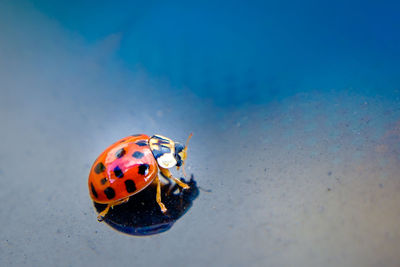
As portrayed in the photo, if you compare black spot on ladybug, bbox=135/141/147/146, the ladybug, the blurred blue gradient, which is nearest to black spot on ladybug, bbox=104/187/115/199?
the ladybug

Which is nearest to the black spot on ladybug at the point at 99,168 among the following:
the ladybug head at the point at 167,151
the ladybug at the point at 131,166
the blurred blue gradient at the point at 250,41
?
the ladybug at the point at 131,166

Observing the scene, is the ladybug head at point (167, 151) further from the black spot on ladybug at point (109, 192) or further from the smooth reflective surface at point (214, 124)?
the black spot on ladybug at point (109, 192)

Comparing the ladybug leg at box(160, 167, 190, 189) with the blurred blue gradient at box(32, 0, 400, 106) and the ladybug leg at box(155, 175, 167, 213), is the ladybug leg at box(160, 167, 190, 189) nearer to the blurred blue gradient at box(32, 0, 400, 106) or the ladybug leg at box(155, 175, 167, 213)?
the ladybug leg at box(155, 175, 167, 213)

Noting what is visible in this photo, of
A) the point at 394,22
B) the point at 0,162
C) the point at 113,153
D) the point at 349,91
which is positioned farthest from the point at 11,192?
the point at 394,22

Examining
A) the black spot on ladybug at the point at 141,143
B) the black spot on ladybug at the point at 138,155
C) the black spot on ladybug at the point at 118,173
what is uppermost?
the black spot on ladybug at the point at 141,143

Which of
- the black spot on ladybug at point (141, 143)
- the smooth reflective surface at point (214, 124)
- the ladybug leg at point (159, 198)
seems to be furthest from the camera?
the black spot on ladybug at point (141, 143)

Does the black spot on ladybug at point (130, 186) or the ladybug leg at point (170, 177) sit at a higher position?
the ladybug leg at point (170, 177)

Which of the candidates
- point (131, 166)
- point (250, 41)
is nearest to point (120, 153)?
point (131, 166)
